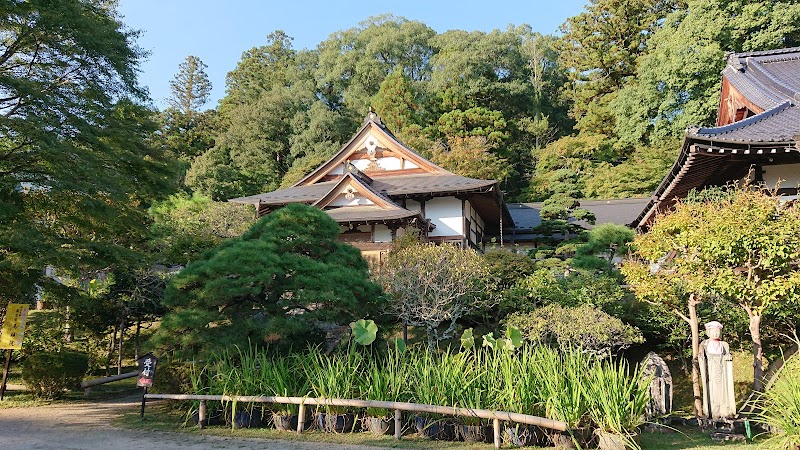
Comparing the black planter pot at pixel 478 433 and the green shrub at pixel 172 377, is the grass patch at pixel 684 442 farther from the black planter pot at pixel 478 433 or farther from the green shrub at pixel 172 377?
the green shrub at pixel 172 377

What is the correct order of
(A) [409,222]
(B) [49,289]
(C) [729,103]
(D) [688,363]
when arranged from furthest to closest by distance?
(A) [409,222] < (C) [729,103] < (D) [688,363] < (B) [49,289]

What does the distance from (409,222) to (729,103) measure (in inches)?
394

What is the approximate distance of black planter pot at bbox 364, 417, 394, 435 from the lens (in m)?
7.56

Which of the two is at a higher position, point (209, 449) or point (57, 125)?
point (57, 125)

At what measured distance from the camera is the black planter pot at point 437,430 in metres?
7.25

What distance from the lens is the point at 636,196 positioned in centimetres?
2825

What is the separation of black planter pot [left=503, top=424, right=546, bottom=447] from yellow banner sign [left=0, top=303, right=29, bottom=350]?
9331 millimetres

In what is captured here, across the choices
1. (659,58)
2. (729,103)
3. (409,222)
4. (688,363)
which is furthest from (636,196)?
(688,363)

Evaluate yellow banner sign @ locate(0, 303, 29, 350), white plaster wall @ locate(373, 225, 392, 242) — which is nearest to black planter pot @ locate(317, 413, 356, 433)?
yellow banner sign @ locate(0, 303, 29, 350)

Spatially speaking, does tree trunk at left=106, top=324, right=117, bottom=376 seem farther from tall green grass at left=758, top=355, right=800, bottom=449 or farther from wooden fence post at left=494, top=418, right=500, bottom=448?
tall green grass at left=758, top=355, right=800, bottom=449

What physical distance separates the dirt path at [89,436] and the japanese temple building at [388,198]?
9787mm

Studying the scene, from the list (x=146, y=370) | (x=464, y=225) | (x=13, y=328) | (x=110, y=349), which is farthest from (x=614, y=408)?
(x=110, y=349)

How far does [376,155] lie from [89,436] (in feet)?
53.1

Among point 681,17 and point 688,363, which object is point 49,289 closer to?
point 688,363
